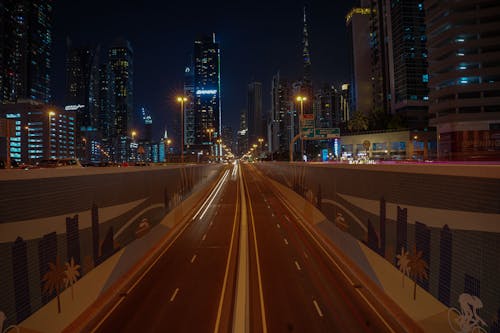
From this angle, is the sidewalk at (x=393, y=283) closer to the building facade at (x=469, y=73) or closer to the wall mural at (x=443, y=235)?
the wall mural at (x=443, y=235)

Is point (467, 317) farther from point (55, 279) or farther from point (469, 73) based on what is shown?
point (469, 73)

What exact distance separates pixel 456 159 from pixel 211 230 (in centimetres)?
2636

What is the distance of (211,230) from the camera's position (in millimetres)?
28797

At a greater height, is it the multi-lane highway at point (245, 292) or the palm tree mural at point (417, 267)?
the palm tree mural at point (417, 267)

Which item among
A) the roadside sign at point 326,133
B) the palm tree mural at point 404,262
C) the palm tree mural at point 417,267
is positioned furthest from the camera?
the roadside sign at point 326,133

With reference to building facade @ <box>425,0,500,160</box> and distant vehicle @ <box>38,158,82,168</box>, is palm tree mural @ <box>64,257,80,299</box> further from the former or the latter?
building facade @ <box>425,0,500,160</box>

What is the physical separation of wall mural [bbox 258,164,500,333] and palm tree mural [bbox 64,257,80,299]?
522 inches

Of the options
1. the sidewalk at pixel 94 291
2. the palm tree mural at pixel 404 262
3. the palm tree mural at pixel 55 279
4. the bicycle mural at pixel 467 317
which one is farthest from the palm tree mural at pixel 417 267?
the palm tree mural at pixel 55 279

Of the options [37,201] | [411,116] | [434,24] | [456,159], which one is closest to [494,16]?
[434,24]

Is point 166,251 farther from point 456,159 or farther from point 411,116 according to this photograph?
point 411,116

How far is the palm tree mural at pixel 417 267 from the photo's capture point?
14.2 metres

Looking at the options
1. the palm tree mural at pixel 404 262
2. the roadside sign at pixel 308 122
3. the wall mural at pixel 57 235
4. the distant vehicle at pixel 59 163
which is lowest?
the palm tree mural at pixel 404 262

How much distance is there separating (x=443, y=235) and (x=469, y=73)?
8200cm

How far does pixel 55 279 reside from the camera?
13.7 m
